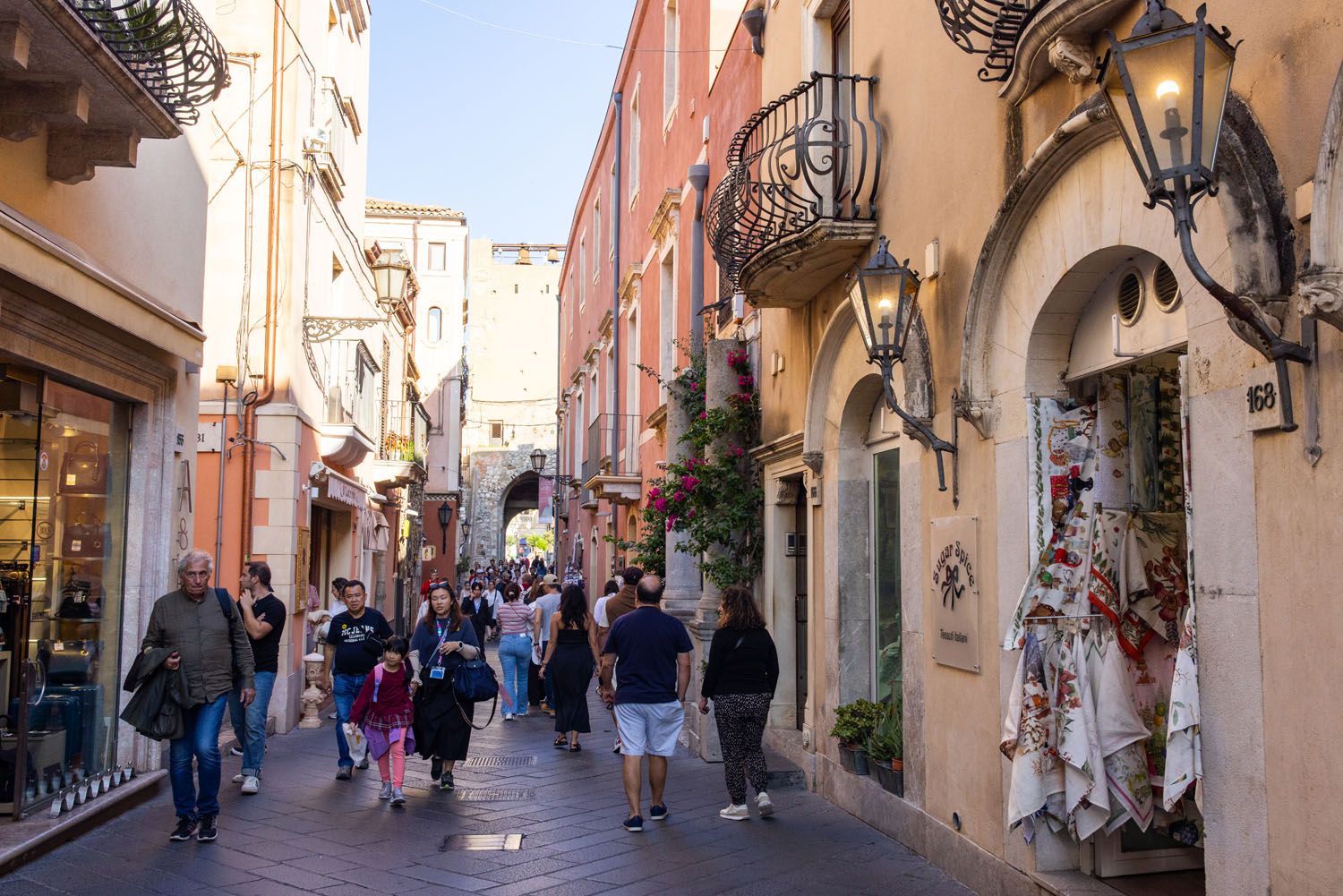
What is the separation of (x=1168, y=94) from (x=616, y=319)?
62.3 feet

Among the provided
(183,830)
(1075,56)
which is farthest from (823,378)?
(183,830)

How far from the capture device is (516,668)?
15172 millimetres

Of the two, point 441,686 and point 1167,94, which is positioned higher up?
point 1167,94

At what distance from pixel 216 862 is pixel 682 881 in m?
2.59

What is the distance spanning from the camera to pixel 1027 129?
619 cm

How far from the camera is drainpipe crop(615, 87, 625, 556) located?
22.3 m

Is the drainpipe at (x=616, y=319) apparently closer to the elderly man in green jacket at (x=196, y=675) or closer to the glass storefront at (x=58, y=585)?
the glass storefront at (x=58, y=585)

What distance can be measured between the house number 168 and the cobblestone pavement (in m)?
3.32

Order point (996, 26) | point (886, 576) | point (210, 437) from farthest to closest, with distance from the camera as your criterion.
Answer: point (210, 437)
point (886, 576)
point (996, 26)

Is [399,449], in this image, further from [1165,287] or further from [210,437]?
[1165,287]

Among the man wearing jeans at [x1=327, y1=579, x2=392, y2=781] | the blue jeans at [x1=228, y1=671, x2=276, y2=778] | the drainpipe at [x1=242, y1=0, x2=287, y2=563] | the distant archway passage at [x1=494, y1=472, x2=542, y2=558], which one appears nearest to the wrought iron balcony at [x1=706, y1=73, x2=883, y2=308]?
the man wearing jeans at [x1=327, y1=579, x2=392, y2=781]

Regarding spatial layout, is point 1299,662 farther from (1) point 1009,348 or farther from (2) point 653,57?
(2) point 653,57

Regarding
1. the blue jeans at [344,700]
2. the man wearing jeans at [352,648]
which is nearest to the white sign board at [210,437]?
the man wearing jeans at [352,648]

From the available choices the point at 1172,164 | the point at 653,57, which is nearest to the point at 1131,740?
the point at 1172,164
